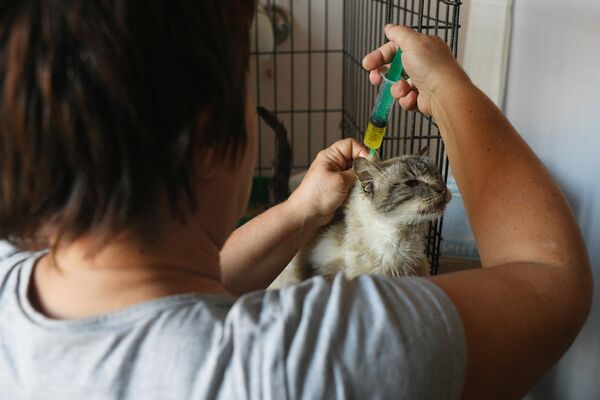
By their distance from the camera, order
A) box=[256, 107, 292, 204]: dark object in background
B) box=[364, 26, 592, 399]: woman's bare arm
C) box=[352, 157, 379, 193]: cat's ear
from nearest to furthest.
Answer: box=[364, 26, 592, 399]: woman's bare arm → box=[352, 157, 379, 193]: cat's ear → box=[256, 107, 292, 204]: dark object in background

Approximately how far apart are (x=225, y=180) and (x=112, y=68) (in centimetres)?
15

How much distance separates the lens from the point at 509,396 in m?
0.55

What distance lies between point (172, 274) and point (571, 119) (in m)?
0.88

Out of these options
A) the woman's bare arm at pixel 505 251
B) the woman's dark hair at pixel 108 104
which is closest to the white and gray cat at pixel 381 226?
the woman's bare arm at pixel 505 251

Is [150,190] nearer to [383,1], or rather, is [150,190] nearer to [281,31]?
[383,1]

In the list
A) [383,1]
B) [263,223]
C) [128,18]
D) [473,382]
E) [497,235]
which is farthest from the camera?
[383,1]

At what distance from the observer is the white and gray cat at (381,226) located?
42.6 inches

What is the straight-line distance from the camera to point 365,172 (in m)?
1.05

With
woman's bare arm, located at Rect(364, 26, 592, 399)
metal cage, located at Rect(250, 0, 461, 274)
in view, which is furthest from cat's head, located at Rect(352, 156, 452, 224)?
metal cage, located at Rect(250, 0, 461, 274)

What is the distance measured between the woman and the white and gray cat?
0.51m

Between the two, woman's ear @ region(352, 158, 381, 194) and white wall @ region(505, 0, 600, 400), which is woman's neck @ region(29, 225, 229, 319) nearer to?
woman's ear @ region(352, 158, 381, 194)

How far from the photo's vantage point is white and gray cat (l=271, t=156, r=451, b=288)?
1.08m

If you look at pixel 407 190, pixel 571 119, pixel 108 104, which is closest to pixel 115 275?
pixel 108 104

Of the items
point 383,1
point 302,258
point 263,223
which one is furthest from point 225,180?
point 383,1
